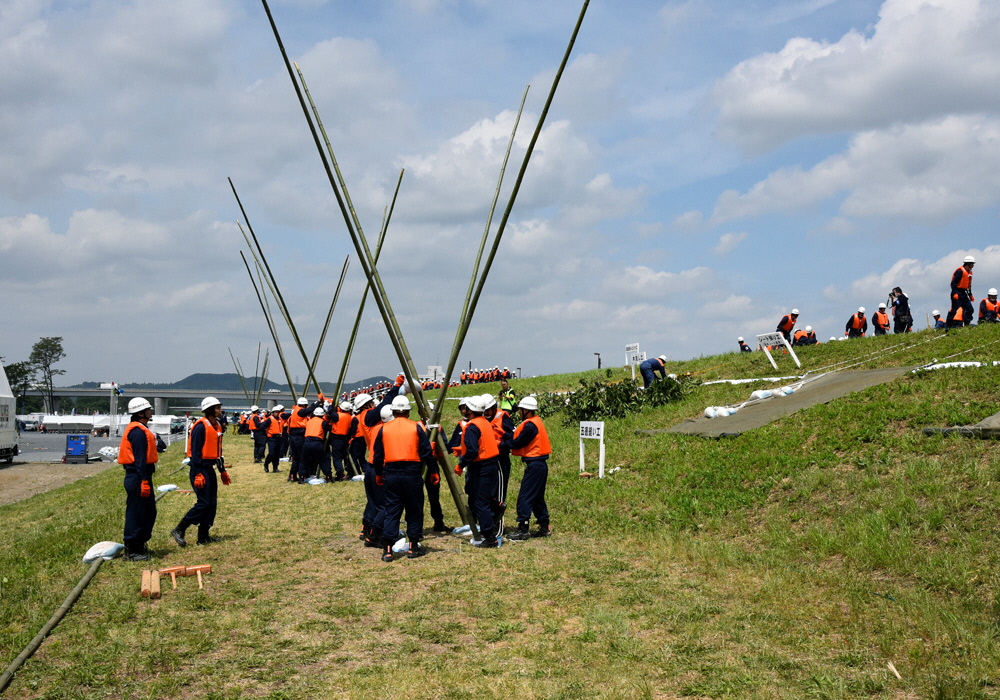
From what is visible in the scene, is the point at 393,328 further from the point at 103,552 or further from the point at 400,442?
the point at 103,552

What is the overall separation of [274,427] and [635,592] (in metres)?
19.3

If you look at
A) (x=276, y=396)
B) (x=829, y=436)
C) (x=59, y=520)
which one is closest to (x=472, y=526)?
(x=829, y=436)

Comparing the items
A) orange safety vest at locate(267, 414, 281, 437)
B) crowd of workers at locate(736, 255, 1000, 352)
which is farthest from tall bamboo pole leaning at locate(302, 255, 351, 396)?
crowd of workers at locate(736, 255, 1000, 352)

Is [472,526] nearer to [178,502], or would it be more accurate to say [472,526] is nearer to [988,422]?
[988,422]

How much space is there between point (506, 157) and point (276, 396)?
115 meters

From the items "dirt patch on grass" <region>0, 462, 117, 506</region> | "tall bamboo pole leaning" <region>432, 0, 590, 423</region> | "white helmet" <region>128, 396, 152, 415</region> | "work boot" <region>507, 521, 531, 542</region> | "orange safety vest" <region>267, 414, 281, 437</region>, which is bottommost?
"dirt patch on grass" <region>0, 462, 117, 506</region>

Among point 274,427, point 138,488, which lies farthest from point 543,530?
point 274,427

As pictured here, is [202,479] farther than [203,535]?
No

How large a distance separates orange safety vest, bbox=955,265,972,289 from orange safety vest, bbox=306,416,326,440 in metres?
18.8

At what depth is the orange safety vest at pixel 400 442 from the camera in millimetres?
10586

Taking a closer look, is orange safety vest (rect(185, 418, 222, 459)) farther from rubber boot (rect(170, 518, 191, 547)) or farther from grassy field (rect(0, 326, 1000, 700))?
grassy field (rect(0, 326, 1000, 700))

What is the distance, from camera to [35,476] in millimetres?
34344

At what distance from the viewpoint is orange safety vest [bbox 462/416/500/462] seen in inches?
443

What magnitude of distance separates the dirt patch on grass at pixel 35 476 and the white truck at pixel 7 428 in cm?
69
